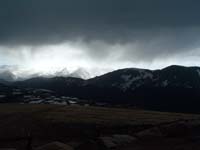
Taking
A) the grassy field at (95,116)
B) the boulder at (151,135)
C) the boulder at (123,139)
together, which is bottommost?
the boulder at (123,139)

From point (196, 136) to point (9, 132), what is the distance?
121ft

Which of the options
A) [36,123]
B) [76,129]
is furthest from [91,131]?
[36,123]

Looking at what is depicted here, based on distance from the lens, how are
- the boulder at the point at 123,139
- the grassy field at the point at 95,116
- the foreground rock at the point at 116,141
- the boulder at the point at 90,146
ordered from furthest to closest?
the grassy field at the point at 95,116
the boulder at the point at 123,139
the foreground rock at the point at 116,141
the boulder at the point at 90,146

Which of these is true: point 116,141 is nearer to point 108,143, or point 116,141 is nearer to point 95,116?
point 108,143

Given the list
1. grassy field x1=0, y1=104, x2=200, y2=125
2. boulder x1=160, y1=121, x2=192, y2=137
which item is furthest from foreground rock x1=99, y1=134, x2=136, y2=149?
grassy field x1=0, y1=104, x2=200, y2=125

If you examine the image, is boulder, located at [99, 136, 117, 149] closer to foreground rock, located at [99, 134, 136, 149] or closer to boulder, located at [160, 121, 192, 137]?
foreground rock, located at [99, 134, 136, 149]

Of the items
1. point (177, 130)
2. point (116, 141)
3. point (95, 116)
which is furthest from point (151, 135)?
point (95, 116)

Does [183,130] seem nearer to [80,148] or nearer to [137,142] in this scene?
[137,142]

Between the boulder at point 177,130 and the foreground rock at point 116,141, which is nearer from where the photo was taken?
the foreground rock at point 116,141

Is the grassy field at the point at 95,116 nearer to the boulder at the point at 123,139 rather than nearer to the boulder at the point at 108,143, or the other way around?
the boulder at the point at 123,139

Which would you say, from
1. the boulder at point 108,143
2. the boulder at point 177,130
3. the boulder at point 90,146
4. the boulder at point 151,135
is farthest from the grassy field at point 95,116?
the boulder at point 90,146

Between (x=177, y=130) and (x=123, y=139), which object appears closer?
(x=123, y=139)

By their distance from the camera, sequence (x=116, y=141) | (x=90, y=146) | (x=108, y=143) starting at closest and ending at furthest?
(x=90, y=146), (x=108, y=143), (x=116, y=141)

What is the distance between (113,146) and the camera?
4722cm
